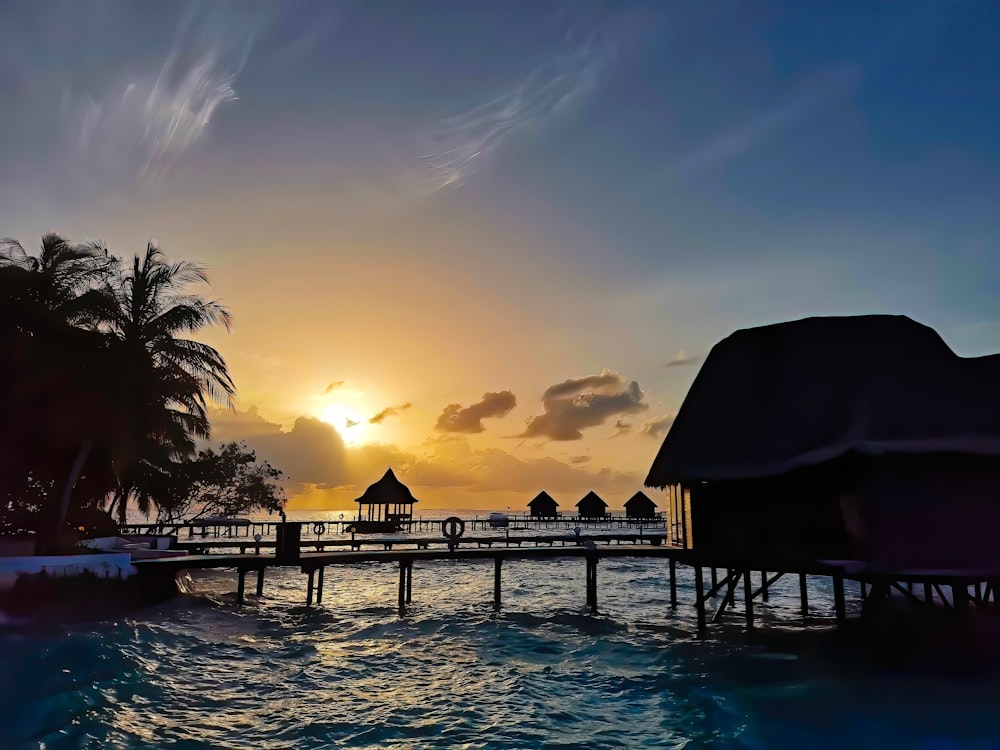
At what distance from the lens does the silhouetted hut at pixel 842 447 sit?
13883 millimetres

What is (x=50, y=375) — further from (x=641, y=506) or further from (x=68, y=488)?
(x=641, y=506)

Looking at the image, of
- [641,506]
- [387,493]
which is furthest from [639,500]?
[387,493]

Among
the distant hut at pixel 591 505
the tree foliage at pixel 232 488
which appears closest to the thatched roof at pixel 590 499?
the distant hut at pixel 591 505

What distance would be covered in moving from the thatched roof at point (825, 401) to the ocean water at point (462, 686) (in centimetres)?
477

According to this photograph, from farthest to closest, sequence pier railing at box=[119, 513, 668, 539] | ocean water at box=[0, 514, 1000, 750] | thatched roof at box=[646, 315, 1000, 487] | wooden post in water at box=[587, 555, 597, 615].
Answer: pier railing at box=[119, 513, 668, 539]
wooden post in water at box=[587, 555, 597, 615]
thatched roof at box=[646, 315, 1000, 487]
ocean water at box=[0, 514, 1000, 750]

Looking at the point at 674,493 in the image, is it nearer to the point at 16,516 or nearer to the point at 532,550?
the point at 532,550

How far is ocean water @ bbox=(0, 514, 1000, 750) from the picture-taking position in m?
11.2

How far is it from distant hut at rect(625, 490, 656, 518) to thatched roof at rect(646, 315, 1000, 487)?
41204 mm

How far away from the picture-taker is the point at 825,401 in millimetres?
16062

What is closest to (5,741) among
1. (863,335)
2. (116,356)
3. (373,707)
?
(373,707)

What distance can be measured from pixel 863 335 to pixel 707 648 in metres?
9.51

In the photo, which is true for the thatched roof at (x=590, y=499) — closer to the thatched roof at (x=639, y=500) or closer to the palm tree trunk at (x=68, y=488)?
the thatched roof at (x=639, y=500)

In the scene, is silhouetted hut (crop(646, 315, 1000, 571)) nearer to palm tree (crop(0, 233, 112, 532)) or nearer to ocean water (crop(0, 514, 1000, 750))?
ocean water (crop(0, 514, 1000, 750))

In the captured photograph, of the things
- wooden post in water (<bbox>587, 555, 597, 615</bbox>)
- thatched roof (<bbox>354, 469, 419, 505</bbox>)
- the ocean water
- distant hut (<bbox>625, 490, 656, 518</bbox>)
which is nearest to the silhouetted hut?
the ocean water
